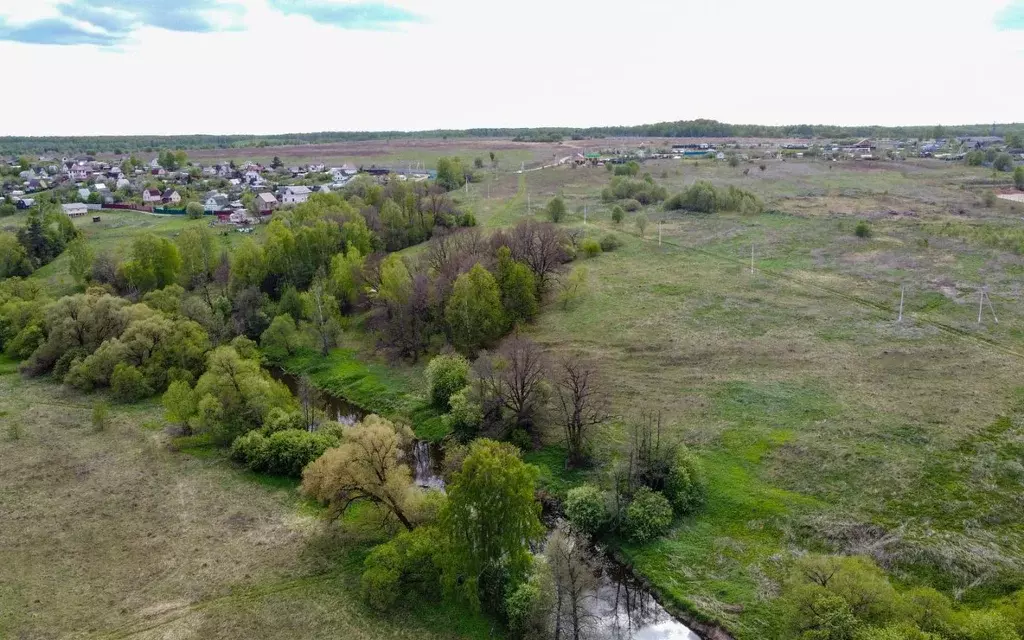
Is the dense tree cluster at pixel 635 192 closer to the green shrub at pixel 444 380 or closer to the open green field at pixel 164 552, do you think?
the green shrub at pixel 444 380

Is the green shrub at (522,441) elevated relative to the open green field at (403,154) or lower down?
lower down

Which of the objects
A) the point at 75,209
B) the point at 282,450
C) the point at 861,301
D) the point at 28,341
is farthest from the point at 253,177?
the point at 861,301

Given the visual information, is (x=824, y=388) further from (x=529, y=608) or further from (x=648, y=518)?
(x=529, y=608)

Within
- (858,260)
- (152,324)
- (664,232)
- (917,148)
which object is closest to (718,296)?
(858,260)

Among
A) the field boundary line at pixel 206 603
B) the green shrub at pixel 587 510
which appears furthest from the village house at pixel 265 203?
the green shrub at pixel 587 510

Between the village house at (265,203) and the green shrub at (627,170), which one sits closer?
the village house at (265,203)

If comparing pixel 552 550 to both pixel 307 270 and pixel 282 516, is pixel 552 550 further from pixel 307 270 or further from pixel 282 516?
pixel 307 270
